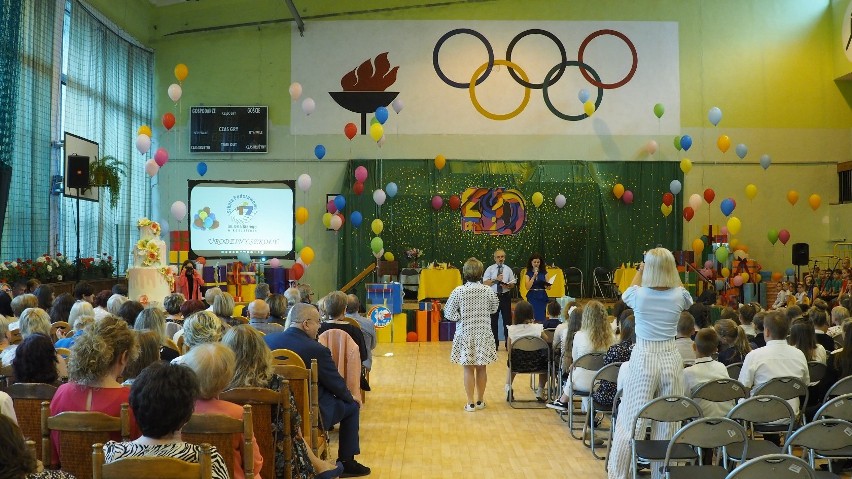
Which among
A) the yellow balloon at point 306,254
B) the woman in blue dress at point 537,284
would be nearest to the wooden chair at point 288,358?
the woman in blue dress at point 537,284

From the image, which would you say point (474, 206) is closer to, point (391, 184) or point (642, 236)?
point (391, 184)

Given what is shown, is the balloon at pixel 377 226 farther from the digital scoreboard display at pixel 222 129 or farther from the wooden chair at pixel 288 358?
the wooden chair at pixel 288 358

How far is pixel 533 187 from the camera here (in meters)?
17.8

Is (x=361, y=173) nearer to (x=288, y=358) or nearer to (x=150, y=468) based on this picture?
(x=288, y=358)

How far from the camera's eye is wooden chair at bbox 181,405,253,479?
3363mm

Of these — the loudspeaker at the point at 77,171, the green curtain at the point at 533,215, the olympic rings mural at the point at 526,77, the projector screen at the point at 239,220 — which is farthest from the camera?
the olympic rings mural at the point at 526,77

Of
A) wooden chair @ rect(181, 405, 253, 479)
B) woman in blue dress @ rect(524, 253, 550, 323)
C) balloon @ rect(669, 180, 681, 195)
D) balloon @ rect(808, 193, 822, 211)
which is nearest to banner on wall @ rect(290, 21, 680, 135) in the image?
balloon @ rect(669, 180, 681, 195)

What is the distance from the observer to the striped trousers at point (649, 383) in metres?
5.00

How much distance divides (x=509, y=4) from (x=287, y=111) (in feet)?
16.4

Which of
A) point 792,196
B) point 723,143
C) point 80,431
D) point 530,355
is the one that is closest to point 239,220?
point 723,143

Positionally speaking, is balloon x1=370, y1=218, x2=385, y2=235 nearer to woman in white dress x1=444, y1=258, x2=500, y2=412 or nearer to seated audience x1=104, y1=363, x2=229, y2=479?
woman in white dress x1=444, y1=258, x2=500, y2=412

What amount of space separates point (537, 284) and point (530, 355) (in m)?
4.65

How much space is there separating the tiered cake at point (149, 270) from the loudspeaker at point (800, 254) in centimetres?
1139

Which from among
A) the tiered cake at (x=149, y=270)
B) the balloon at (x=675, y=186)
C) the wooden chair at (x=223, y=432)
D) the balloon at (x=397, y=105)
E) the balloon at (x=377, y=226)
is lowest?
the wooden chair at (x=223, y=432)
